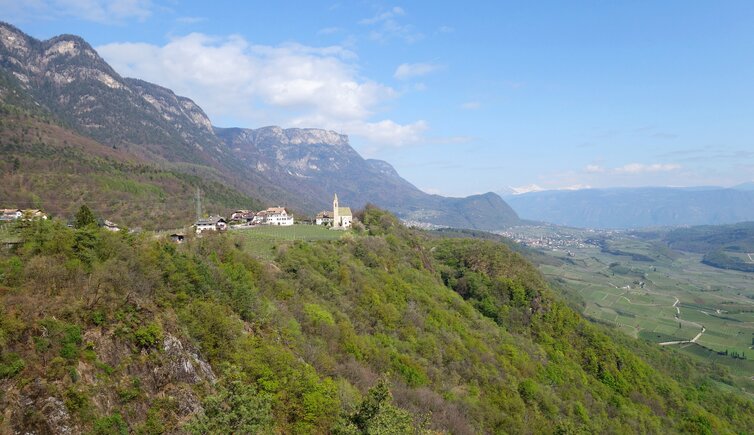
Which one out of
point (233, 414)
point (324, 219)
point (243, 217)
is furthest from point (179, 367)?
point (243, 217)

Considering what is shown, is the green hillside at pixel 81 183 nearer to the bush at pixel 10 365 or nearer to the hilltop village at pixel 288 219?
the hilltop village at pixel 288 219

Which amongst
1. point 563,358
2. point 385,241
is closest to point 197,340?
point 385,241

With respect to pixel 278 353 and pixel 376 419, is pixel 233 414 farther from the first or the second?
pixel 278 353

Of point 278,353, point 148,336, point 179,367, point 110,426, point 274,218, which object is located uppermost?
point 274,218

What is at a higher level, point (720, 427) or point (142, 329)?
point (142, 329)

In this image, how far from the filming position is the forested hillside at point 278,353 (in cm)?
1482

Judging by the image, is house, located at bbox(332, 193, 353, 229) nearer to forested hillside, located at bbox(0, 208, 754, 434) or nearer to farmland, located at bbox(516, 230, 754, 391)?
forested hillside, located at bbox(0, 208, 754, 434)

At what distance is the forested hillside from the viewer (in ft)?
48.6

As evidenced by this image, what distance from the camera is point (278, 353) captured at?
21.6 metres

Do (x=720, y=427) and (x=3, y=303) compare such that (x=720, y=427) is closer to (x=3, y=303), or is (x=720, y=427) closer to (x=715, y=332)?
(x=3, y=303)

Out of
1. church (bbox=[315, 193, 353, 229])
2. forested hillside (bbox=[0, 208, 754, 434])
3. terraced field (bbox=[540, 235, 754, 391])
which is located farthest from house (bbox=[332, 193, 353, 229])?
terraced field (bbox=[540, 235, 754, 391])

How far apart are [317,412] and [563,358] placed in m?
48.3

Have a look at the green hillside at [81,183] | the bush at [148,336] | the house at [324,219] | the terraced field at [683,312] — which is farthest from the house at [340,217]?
the terraced field at [683,312]

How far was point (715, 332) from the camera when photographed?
12044 cm
